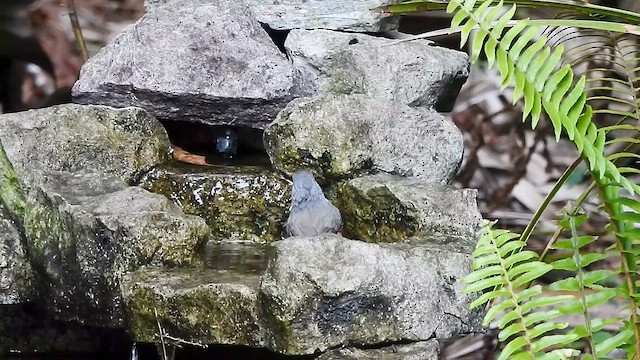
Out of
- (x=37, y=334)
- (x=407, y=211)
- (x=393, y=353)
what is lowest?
(x=37, y=334)

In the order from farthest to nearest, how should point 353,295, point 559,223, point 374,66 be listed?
point 374,66
point 353,295
point 559,223

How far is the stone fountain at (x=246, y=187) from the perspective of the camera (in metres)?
1.73

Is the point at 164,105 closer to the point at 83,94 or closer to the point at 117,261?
the point at 83,94

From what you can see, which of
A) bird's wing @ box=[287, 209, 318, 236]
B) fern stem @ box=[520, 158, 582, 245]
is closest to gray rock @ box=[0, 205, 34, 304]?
bird's wing @ box=[287, 209, 318, 236]

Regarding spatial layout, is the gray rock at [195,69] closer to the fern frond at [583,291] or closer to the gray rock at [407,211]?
the gray rock at [407,211]

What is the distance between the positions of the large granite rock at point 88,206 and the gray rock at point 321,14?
0.43 meters

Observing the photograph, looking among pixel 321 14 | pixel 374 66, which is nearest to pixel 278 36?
Result: pixel 321 14

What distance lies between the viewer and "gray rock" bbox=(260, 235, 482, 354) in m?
1.65

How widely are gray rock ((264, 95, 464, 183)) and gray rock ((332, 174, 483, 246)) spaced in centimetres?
6

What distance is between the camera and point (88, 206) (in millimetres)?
1972

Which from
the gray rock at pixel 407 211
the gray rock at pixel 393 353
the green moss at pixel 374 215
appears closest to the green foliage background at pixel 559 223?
the gray rock at pixel 393 353

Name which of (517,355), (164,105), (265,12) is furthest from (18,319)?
(517,355)

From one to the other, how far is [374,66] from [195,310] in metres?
0.93

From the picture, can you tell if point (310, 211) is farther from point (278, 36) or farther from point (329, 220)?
point (278, 36)
